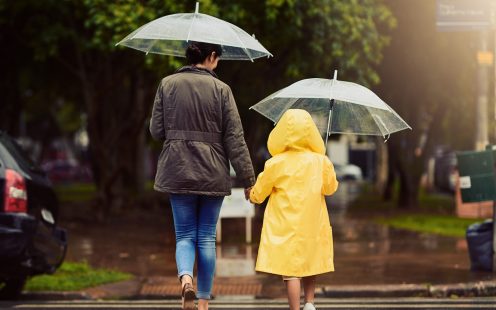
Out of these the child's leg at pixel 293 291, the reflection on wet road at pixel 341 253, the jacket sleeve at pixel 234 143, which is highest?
the jacket sleeve at pixel 234 143

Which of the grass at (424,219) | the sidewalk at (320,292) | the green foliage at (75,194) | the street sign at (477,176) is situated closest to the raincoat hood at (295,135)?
the sidewalk at (320,292)

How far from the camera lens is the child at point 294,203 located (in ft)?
22.5

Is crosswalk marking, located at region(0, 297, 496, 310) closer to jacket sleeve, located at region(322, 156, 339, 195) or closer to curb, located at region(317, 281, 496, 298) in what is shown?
curb, located at region(317, 281, 496, 298)

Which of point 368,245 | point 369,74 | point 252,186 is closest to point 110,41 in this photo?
point 369,74

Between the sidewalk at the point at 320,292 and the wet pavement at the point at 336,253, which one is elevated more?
the sidewalk at the point at 320,292

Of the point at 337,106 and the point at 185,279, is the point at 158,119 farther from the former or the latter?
the point at 337,106

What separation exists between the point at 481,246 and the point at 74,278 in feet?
14.2

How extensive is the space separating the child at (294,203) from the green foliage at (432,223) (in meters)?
10.0

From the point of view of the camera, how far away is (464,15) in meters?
11.4

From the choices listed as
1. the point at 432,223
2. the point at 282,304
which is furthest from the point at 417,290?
the point at 432,223

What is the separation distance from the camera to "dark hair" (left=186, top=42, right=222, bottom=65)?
7000 millimetres

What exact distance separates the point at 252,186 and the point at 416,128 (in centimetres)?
1988

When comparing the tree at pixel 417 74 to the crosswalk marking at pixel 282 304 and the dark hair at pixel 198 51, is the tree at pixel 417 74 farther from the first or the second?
the dark hair at pixel 198 51

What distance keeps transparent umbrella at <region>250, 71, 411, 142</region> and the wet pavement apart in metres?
2.51
